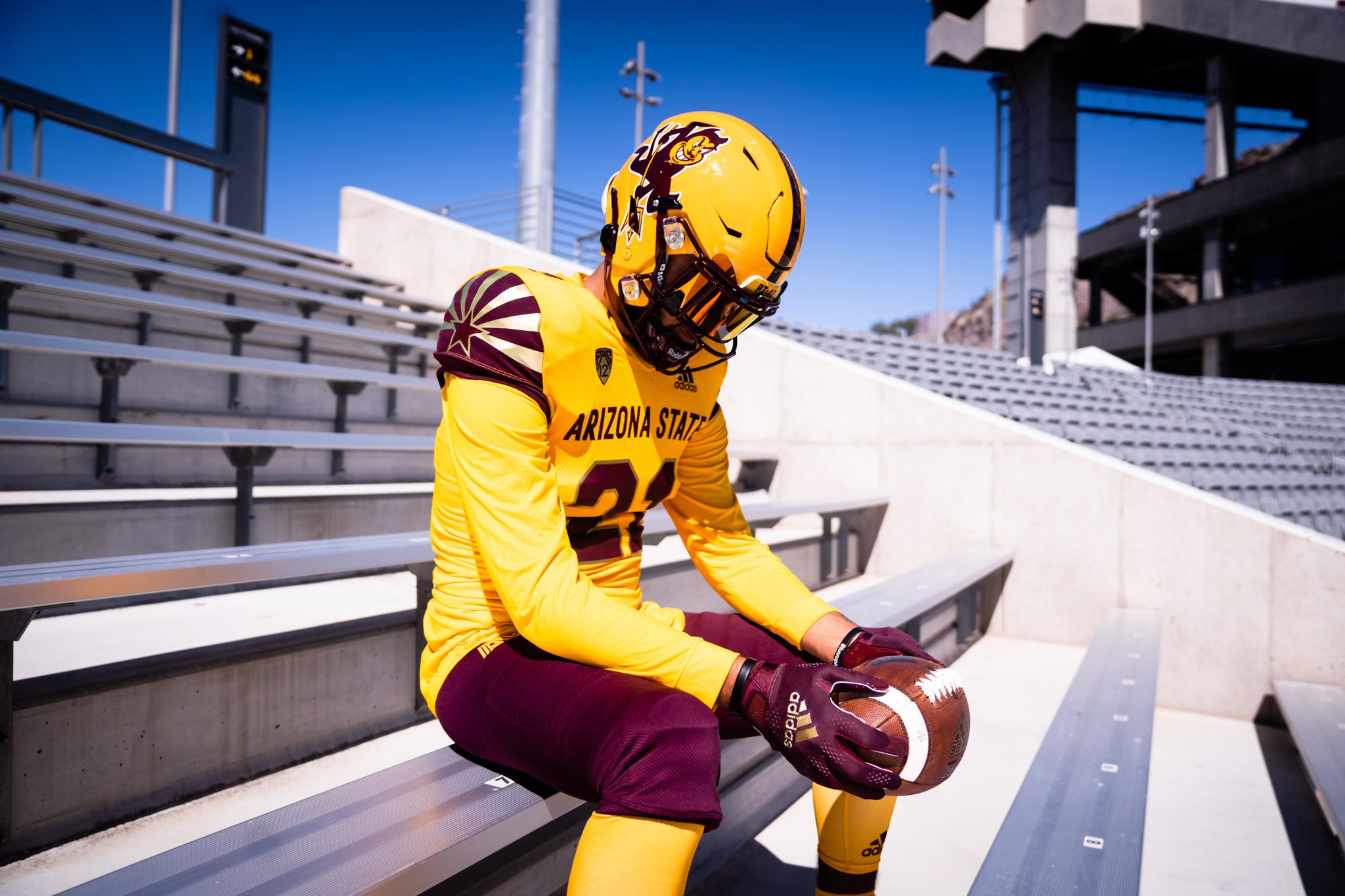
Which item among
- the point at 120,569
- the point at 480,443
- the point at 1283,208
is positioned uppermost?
the point at 1283,208

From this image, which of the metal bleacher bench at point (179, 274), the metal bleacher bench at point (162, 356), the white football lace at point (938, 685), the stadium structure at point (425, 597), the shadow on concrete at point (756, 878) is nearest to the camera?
the white football lace at point (938, 685)

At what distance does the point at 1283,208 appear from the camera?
1966 cm

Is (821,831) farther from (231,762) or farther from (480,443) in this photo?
(231,762)

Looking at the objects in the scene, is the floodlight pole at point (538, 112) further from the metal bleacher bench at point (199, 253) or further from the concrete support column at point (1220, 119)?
the concrete support column at point (1220, 119)

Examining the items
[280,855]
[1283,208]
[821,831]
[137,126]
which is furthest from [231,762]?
[1283,208]

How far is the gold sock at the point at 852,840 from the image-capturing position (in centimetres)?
122

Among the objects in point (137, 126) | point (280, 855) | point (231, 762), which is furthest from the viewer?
point (137, 126)

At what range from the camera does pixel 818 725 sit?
94cm

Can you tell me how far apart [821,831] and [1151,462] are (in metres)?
4.72

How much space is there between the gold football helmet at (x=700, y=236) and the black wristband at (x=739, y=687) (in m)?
0.54

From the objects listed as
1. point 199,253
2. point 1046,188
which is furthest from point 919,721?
point 1046,188

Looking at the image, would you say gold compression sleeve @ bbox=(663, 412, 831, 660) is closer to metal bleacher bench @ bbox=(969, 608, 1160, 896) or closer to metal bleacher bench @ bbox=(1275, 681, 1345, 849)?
metal bleacher bench @ bbox=(969, 608, 1160, 896)

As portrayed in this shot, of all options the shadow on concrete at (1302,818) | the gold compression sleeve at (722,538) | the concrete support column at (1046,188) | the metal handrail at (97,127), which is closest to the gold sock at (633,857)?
the gold compression sleeve at (722,538)

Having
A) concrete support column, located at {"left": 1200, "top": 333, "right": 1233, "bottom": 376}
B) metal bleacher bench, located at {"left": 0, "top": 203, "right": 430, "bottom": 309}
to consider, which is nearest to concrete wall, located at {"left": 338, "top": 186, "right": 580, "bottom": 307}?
metal bleacher bench, located at {"left": 0, "top": 203, "right": 430, "bottom": 309}
